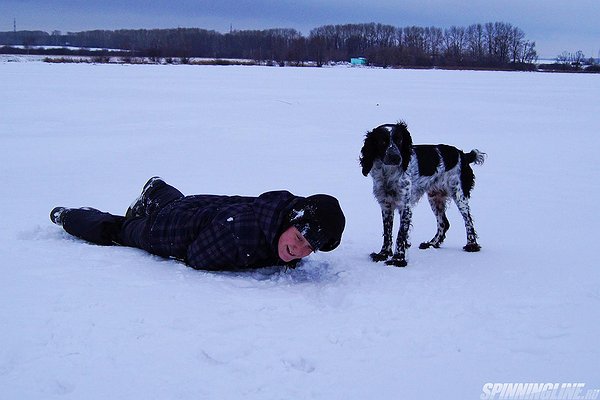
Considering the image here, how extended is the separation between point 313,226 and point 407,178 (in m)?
1.63

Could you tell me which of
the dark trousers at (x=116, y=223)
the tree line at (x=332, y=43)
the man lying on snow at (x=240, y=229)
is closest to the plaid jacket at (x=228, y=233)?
the man lying on snow at (x=240, y=229)

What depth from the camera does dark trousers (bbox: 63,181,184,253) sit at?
5.11 m

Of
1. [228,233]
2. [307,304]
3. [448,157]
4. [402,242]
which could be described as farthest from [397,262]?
[228,233]

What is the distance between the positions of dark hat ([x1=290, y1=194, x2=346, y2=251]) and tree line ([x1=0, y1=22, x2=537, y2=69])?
72.2 meters

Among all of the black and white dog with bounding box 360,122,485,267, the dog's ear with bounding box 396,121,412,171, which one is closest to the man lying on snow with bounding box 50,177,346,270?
the black and white dog with bounding box 360,122,485,267

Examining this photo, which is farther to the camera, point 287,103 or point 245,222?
point 287,103

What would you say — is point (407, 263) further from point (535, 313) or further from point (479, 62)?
point (479, 62)

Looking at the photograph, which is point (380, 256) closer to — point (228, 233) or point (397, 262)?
point (397, 262)

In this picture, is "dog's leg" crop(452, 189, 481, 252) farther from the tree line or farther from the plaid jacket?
the tree line

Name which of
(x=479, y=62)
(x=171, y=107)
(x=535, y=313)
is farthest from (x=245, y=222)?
(x=479, y=62)

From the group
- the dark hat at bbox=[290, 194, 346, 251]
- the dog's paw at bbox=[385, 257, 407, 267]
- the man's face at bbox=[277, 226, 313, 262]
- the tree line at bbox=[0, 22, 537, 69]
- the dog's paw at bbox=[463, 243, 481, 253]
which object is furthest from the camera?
the tree line at bbox=[0, 22, 537, 69]

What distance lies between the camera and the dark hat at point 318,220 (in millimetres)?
3953

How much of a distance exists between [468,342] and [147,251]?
286 centimetres

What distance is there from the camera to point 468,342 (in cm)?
330
